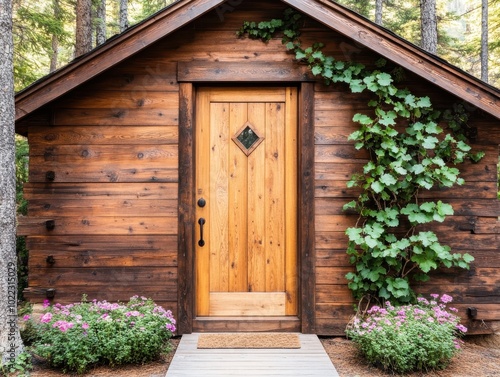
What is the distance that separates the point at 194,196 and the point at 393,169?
207cm

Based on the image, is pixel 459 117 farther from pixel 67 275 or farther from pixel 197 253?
pixel 67 275

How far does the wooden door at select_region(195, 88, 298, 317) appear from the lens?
474cm

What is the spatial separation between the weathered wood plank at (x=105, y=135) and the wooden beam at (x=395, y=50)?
182 centimetres

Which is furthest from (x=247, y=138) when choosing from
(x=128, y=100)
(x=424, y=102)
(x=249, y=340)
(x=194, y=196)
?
(x=249, y=340)

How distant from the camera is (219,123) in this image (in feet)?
15.8

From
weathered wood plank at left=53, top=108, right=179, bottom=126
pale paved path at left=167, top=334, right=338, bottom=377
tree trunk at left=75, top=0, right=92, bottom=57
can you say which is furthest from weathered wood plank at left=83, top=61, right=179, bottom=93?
tree trunk at left=75, top=0, right=92, bottom=57

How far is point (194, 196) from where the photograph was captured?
4734 mm

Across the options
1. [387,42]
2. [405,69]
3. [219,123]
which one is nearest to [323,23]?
[387,42]

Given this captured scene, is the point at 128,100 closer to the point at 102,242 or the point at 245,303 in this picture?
the point at 102,242

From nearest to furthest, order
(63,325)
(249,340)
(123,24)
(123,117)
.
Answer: (63,325) < (249,340) < (123,117) < (123,24)

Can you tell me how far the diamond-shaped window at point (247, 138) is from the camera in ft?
15.8

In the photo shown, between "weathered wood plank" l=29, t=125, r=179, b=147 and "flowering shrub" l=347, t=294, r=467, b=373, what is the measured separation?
2.69 meters

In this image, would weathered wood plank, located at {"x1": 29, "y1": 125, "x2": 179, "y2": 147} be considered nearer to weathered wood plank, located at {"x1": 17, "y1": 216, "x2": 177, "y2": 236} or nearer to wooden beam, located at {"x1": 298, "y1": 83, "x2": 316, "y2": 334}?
weathered wood plank, located at {"x1": 17, "y1": 216, "x2": 177, "y2": 236}

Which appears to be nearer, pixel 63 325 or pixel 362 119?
pixel 63 325
